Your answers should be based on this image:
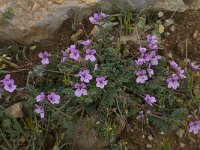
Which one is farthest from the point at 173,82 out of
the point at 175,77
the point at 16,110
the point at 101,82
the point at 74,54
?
the point at 16,110

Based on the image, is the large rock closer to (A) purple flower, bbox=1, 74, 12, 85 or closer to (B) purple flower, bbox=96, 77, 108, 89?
(A) purple flower, bbox=1, 74, 12, 85

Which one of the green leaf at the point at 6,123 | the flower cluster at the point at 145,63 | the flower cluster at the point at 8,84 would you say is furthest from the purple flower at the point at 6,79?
the flower cluster at the point at 145,63

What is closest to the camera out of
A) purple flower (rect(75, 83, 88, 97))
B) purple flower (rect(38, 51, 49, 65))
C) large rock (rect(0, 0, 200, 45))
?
purple flower (rect(75, 83, 88, 97))

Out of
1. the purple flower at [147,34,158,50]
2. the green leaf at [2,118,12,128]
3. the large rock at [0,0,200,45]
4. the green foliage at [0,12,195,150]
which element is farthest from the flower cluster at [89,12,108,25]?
the green leaf at [2,118,12,128]

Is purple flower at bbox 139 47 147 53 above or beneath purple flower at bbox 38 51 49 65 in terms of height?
above

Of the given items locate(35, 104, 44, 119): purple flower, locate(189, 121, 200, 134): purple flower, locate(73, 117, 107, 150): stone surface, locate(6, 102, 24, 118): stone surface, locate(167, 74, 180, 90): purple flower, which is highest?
locate(167, 74, 180, 90): purple flower

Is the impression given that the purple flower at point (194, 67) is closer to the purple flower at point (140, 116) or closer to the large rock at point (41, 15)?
the purple flower at point (140, 116)

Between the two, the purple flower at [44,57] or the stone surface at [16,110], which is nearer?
the stone surface at [16,110]

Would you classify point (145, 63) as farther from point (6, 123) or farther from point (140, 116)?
point (6, 123)

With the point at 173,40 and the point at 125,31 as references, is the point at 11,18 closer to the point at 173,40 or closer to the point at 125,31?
the point at 125,31
